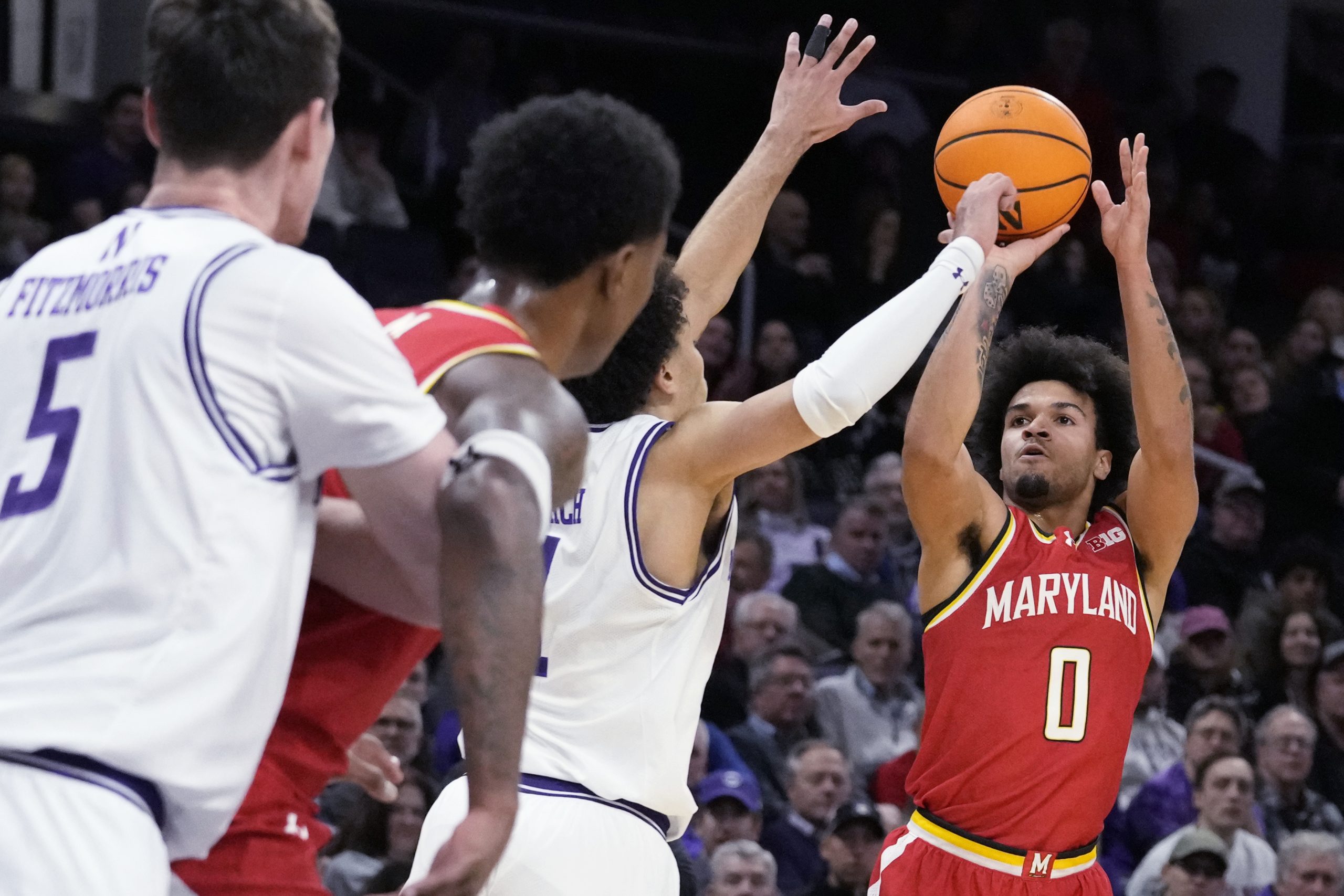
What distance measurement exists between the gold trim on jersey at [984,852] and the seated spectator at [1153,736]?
11.5ft

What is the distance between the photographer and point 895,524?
9.31 meters

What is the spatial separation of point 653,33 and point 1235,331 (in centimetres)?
455

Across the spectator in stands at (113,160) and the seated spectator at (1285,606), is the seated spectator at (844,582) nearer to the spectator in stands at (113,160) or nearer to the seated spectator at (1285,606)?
the seated spectator at (1285,606)

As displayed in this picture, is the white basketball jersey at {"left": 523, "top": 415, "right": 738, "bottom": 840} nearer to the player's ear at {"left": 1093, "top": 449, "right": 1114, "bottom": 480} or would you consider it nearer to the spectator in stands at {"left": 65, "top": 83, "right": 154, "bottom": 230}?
the player's ear at {"left": 1093, "top": 449, "right": 1114, "bottom": 480}

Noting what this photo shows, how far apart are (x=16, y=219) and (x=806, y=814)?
4.98m

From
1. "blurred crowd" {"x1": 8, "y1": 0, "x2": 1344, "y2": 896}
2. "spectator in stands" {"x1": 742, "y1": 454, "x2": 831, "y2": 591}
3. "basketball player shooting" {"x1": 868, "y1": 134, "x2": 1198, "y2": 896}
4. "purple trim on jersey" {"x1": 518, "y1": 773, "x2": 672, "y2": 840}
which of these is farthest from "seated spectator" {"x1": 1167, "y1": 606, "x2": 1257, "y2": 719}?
"purple trim on jersey" {"x1": 518, "y1": 773, "x2": 672, "y2": 840}

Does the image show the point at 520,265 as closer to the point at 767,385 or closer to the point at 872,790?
the point at 872,790

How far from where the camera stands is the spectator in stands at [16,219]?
340 inches

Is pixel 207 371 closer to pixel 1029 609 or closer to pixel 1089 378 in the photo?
pixel 1029 609

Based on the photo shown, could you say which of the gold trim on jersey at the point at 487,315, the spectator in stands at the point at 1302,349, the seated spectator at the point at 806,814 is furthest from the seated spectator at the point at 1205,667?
the gold trim on jersey at the point at 487,315

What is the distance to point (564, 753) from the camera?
357cm

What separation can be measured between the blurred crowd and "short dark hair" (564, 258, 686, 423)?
3.80ft

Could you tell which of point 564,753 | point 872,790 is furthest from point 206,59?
point 872,790

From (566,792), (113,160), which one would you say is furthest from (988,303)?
(113,160)
